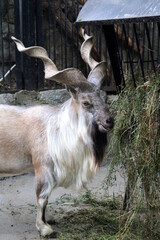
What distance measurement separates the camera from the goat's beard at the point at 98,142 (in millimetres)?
4285

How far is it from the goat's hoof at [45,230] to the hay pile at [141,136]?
33.1 inches

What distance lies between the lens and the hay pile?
12.4ft

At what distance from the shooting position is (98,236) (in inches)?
174

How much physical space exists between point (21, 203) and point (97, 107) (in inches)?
69.6

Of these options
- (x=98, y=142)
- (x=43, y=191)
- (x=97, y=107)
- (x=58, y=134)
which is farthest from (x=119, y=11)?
(x=43, y=191)

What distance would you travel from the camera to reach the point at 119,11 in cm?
375

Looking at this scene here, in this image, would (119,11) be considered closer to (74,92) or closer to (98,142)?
(74,92)

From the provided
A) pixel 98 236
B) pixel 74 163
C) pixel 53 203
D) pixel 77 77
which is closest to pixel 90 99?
pixel 77 77

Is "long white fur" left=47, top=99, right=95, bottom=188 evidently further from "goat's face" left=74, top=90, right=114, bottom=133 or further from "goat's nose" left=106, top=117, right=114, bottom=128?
"goat's nose" left=106, top=117, right=114, bottom=128

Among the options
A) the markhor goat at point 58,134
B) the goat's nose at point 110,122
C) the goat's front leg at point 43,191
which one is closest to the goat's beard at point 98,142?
the markhor goat at point 58,134

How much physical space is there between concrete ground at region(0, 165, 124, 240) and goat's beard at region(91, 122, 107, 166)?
85 cm

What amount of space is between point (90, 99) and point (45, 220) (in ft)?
4.19

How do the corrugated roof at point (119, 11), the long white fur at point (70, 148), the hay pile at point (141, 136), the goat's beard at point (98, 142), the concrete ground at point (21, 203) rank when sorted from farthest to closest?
the concrete ground at point (21, 203) → the long white fur at point (70, 148) → the goat's beard at point (98, 142) → the hay pile at point (141, 136) → the corrugated roof at point (119, 11)

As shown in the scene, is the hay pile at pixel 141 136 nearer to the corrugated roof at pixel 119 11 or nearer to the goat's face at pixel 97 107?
the goat's face at pixel 97 107
